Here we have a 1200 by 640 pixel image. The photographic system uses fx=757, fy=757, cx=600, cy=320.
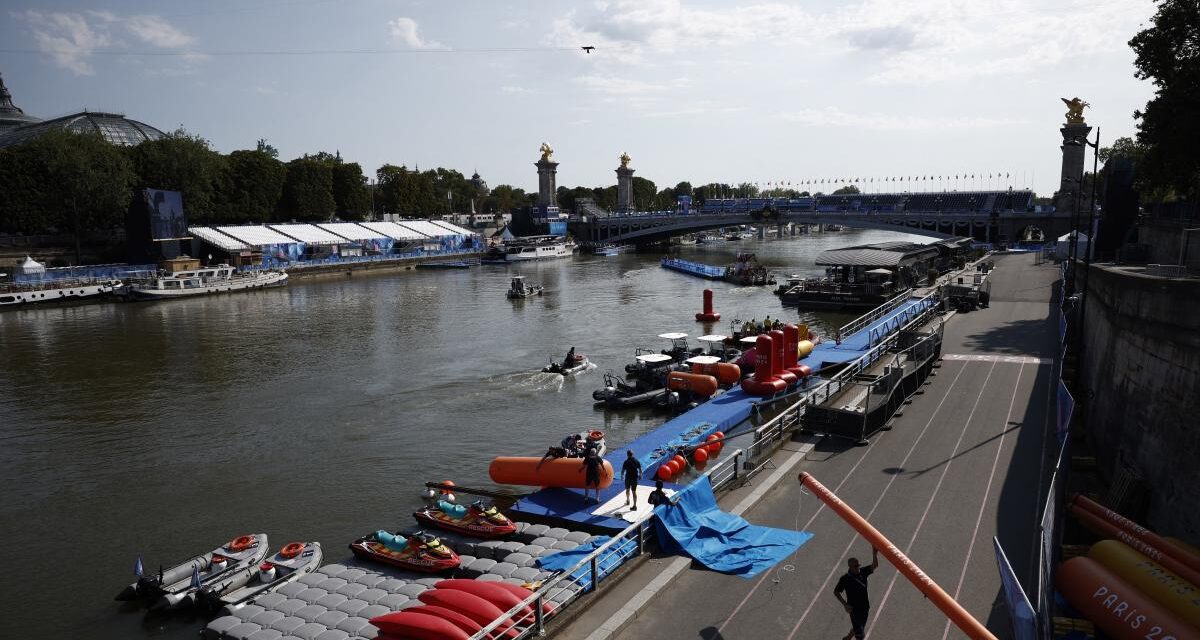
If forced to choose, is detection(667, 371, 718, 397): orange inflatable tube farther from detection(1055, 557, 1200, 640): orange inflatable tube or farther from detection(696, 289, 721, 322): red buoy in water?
detection(696, 289, 721, 322): red buoy in water

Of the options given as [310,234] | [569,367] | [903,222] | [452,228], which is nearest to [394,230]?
[452,228]

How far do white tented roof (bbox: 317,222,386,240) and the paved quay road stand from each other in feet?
318

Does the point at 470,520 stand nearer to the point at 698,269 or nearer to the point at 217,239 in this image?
the point at 698,269

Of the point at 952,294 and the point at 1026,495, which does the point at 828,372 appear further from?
the point at 952,294

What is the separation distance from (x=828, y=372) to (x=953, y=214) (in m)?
73.6

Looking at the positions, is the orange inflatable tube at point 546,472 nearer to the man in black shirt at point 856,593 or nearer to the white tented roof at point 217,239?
the man in black shirt at point 856,593

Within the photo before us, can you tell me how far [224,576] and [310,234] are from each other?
9607 centimetres

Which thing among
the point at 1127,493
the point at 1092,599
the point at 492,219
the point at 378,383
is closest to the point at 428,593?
the point at 1092,599

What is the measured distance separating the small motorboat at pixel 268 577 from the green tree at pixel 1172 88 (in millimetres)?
39549

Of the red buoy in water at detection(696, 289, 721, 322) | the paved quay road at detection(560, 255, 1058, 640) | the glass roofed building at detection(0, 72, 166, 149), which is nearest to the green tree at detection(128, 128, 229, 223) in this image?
the glass roofed building at detection(0, 72, 166, 149)

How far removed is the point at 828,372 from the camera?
110 ft

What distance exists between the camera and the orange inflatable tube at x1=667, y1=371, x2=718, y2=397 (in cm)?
3159

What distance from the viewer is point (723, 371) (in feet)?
108

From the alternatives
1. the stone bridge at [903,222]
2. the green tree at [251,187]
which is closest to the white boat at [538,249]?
the stone bridge at [903,222]
